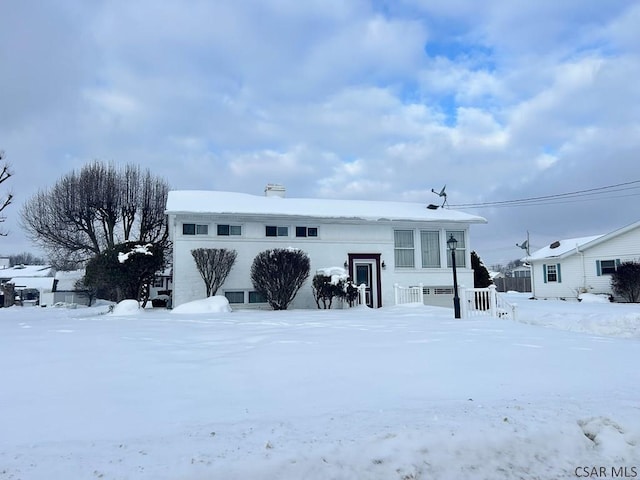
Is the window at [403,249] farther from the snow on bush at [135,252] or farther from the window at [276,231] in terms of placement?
the snow on bush at [135,252]

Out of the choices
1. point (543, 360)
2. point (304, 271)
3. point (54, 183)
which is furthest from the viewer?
point (54, 183)

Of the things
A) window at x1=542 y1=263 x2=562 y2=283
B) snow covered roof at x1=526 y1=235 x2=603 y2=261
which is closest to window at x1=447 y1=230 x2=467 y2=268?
snow covered roof at x1=526 y1=235 x2=603 y2=261

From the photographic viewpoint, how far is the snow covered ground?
10.3 ft

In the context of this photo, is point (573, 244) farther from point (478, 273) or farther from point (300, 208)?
point (300, 208)

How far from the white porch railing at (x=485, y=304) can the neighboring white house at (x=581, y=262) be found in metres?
15.7

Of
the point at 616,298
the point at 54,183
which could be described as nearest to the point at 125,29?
the point at 54,183

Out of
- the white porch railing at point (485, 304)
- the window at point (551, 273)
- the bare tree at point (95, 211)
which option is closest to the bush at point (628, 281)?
the window at point (551, 273)

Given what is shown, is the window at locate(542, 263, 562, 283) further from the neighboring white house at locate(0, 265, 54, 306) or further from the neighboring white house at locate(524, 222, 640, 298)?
the neighboring white house at locate(0, 265, 54, 306)

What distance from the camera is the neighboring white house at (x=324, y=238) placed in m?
16.9

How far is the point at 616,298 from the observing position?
24188 millimetres

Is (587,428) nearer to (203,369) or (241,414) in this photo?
(241,414)

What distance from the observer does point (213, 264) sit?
15914 millimetres

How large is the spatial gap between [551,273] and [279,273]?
21441 mm

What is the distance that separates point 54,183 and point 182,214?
556 inches
